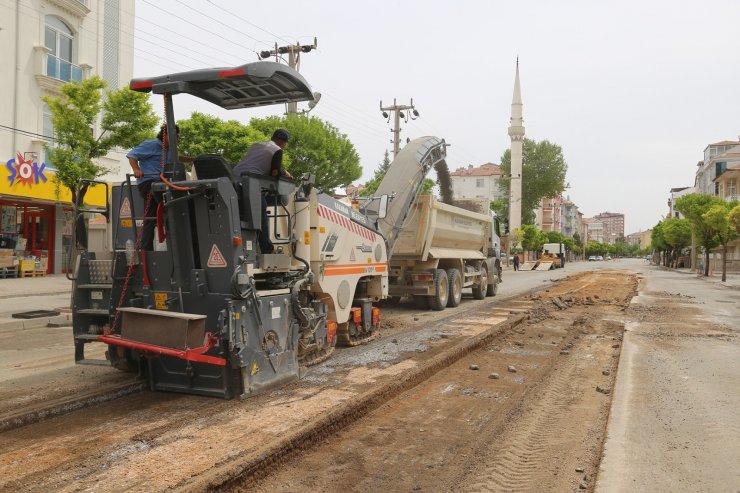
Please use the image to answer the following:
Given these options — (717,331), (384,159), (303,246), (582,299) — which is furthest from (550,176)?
(303,246)

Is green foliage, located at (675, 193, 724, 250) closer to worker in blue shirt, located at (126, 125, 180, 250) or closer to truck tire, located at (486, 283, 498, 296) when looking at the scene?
truck tire, located at (486, 283, 498, 296)

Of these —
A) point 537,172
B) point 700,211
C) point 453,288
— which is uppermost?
point 537,172

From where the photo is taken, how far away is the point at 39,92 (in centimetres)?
2353

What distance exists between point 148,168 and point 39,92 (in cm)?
2152

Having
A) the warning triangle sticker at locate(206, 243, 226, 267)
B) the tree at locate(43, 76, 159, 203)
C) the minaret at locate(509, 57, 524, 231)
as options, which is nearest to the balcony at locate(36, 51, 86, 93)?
the tree at locate(43, 76, 159, 203)

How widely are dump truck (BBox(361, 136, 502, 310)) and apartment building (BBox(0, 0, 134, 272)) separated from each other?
14.4 m

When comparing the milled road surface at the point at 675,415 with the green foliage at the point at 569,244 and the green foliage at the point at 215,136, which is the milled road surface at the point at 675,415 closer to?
the green foliage at the point at 215,136

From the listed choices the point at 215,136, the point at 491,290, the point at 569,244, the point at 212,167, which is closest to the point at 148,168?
→ the point at 212,167

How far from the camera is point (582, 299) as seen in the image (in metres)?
17.9

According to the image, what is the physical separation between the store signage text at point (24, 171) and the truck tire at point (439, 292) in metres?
16.7

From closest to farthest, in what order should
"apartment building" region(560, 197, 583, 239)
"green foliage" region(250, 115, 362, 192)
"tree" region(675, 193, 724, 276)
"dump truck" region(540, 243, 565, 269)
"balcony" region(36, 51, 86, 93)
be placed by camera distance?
1. "balcony" region(36, 51, 86, 93)
2. "green foliage" region(250, 115, 362, 192)
3. "tree" region(675, 193, 724, 276)
4. "dump truck" region(540, 243, 565, 269)
5. "apartment building" region(560, 197, 583, 239)

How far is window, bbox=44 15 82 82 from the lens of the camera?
2400 cm

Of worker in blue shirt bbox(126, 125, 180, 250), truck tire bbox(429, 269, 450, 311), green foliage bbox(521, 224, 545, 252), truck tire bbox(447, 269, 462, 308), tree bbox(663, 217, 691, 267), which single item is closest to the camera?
worker in blue shirt bbox(126, 125, 180, 250)

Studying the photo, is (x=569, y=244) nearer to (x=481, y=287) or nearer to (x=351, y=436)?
(x=481, y=287)
